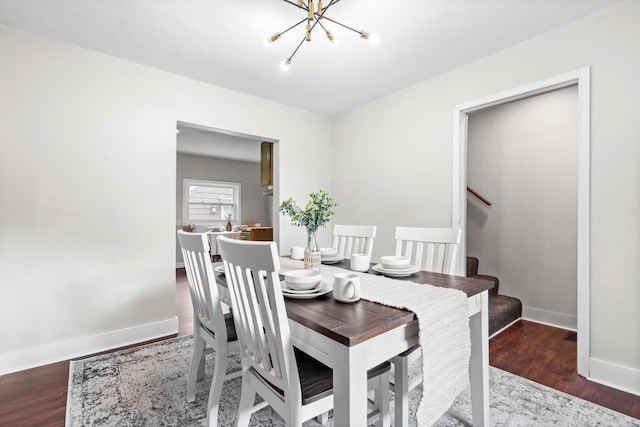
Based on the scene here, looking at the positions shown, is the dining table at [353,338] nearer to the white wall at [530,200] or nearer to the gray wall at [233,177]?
the white wall at [530,200]

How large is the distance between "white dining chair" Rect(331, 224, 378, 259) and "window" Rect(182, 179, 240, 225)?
4.95 meters

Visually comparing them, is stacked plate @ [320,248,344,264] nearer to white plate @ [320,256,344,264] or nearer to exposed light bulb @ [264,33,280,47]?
white plate @ [320,256,344,264]

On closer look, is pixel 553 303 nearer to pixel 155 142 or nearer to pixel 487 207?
pixel 487 207

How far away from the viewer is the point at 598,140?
2.02m

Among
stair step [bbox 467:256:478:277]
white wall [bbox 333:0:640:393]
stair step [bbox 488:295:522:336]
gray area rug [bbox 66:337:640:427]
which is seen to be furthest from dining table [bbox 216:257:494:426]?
stair step [bbox 467:256:478:277]

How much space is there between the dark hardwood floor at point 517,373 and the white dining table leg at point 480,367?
818mm

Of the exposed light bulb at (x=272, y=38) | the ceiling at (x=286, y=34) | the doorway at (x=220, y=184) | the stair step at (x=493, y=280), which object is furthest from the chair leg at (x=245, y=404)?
the doorway at (x=220, y=184)

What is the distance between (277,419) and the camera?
1629mm

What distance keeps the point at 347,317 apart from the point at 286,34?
2108mm

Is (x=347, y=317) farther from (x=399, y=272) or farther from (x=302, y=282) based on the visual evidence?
(x=399, y=272)

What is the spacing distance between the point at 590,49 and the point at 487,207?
6.08ft

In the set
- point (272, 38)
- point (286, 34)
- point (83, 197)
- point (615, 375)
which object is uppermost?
point (286, 34)

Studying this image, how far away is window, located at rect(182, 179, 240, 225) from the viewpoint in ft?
21.6

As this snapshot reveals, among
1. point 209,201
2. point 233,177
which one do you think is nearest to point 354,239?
point 209,201
